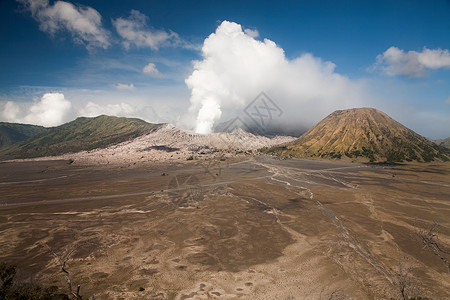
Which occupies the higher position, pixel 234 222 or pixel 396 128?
pixel 396 128

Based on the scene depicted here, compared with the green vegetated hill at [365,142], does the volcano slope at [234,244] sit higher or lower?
lower

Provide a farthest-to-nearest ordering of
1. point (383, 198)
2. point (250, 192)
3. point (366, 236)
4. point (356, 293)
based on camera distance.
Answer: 1. point (250, 192)
2. point (383, 198)
3. point (366, 236)
4. point (356, 293)

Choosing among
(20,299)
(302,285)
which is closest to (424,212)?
(302,285)

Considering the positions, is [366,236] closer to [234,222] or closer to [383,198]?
[234,222]

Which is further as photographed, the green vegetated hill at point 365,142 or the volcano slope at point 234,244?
the green vegetated hill at point 365,142
